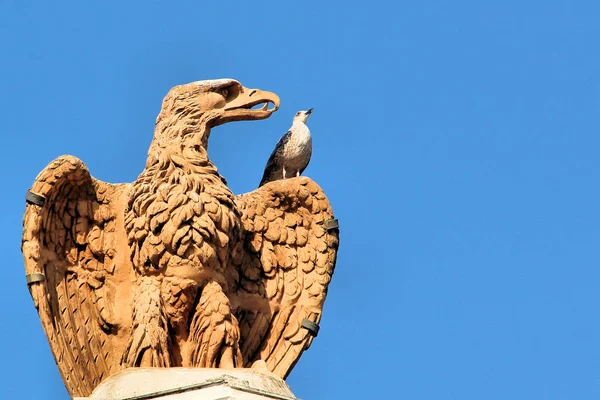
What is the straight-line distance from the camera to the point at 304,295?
22312 millimetres

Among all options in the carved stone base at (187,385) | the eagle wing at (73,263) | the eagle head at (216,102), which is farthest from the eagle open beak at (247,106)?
the carved stone base at (187,385)

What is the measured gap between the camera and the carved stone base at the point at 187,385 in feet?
66.5

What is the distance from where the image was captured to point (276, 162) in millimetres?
22938

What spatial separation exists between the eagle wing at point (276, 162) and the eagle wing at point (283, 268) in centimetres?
44

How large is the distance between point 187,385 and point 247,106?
11.0 feet

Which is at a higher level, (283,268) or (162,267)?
(283,268)

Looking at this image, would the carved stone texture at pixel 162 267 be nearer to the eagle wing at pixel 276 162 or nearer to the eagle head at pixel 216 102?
the eagle head at pixel 216 102

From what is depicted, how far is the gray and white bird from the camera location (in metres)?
22.9

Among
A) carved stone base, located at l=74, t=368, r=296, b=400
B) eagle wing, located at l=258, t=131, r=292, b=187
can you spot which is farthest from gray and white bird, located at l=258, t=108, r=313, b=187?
carved stone base, located at l=74, t=368, r=296, b=400

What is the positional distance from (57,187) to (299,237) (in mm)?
2700

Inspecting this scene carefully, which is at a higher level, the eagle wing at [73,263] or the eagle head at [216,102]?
the eagle head at [216,102]

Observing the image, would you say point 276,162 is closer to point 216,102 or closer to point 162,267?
point 216,102

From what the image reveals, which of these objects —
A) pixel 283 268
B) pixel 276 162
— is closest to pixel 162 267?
pixel 283 268

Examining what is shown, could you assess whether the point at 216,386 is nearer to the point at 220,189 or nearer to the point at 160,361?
the point at 160,361
